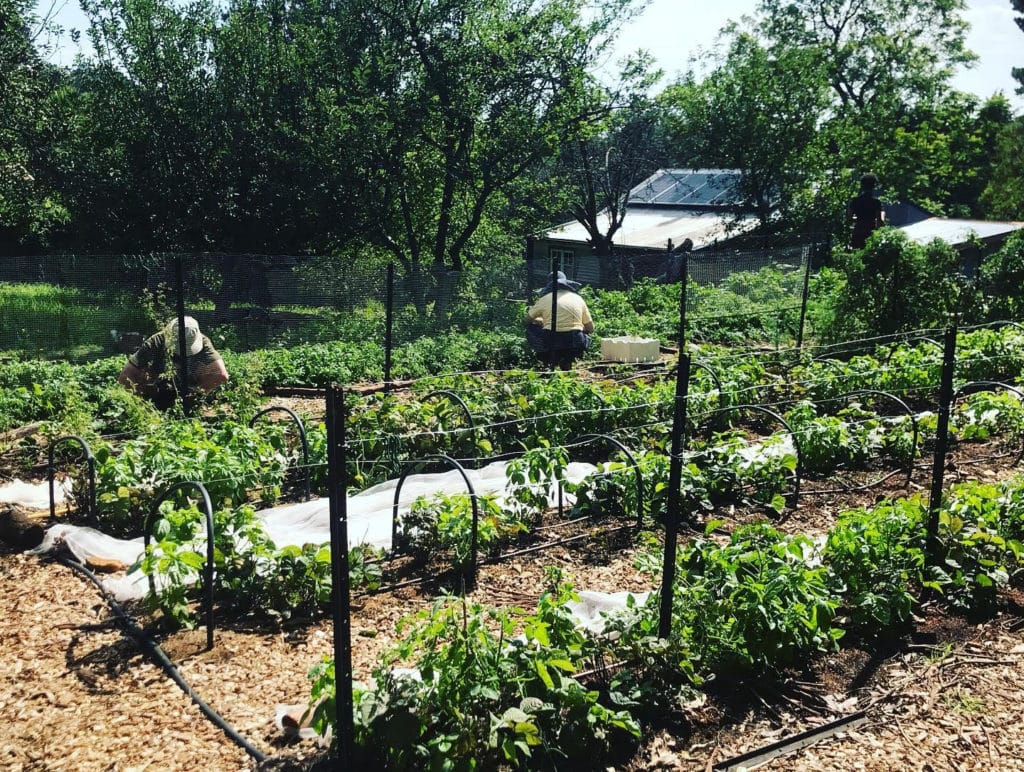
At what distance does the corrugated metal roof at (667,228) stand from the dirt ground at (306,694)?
19.7 m

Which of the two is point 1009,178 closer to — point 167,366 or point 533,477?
point 167,366

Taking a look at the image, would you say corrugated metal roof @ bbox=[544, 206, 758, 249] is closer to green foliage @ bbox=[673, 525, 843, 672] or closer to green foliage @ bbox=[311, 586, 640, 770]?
green foliage @ bbox=[673, 525, 843, 672]

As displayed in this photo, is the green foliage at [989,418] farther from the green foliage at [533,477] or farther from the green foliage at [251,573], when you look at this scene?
the green foliage at [251,573]

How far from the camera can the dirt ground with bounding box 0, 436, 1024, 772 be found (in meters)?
3.70

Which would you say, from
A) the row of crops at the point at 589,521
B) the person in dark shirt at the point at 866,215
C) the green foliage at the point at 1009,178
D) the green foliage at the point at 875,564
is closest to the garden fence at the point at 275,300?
the person in dark shirt at the point at 866,215

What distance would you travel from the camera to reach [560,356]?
42.8 ft

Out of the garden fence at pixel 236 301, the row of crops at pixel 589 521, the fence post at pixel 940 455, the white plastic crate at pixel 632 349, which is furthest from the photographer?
the white plastic crate at pixel 632 349

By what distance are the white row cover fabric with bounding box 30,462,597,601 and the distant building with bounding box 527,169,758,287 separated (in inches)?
535

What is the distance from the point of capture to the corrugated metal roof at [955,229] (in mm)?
22070

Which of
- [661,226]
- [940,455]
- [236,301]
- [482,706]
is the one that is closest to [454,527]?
[482,706]

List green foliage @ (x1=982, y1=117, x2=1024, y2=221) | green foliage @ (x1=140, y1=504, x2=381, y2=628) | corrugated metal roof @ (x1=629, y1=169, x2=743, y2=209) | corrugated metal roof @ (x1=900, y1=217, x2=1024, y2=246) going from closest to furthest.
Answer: green foliage @ (x1=140, y1=504, x2=381, y2=628), corrugated metal roof @ (x1=900, y1=217, x2=1024, y2=246), corrugated metal roof @ (x1=629, y1=169, x2=743, y2=209), green foliage @ (x1=982, y1=117, x2=1024, y2=221)

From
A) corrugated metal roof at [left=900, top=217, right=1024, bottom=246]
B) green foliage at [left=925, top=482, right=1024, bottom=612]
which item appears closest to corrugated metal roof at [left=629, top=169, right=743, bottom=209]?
corrugated metal roof at [left=900, top=217, right=1024, bottom=246]

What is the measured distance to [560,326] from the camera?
12.9 metres

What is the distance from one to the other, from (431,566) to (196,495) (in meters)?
1.61
